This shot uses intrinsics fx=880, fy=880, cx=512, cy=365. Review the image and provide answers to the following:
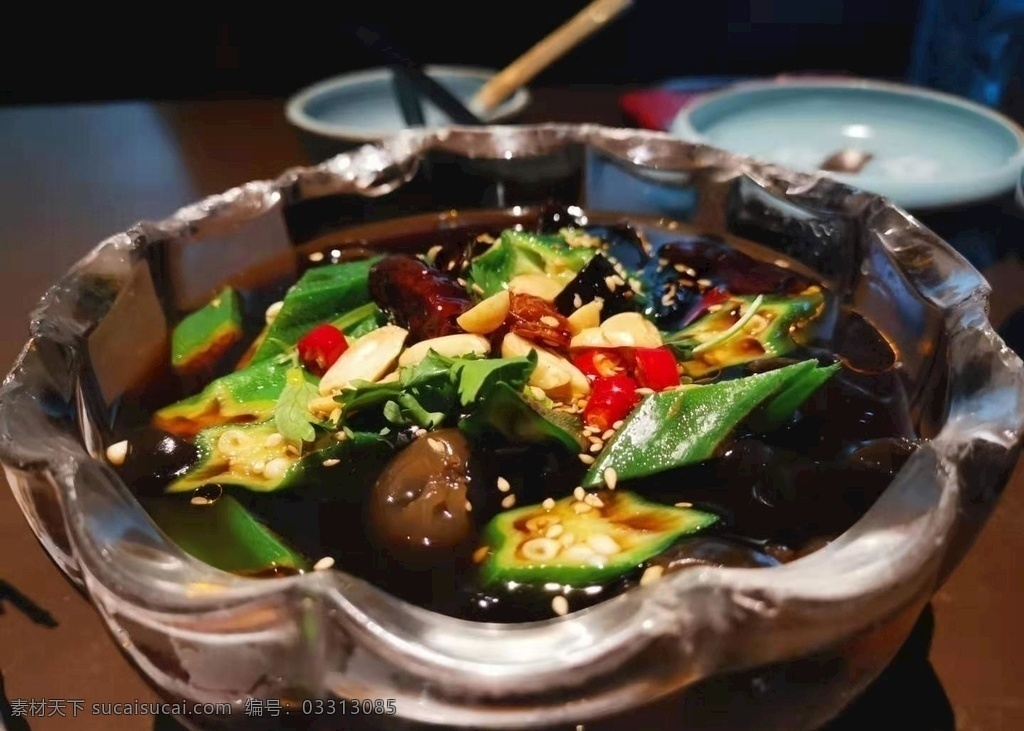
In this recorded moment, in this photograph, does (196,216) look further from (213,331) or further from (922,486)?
(922,486)

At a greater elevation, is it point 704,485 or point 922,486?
point 922,486

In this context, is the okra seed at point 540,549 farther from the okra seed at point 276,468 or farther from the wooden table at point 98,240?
the wooden table at point 98,240

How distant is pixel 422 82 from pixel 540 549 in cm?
159

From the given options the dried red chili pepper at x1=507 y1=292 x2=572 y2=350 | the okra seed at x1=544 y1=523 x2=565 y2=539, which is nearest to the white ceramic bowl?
the dried red chili pepper at x1=507 y1=292 x2=572 y2=350

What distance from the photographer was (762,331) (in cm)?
134

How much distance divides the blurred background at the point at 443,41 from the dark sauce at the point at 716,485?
2726 millimetres

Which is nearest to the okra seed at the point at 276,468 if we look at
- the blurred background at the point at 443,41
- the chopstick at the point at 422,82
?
the chopstick at the point at 422,82

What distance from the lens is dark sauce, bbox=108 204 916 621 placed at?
917mm

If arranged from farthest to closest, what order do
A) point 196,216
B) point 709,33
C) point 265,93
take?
point 265,93
point 709,33
point 196,216

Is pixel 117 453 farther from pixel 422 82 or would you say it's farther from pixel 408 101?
pixel 408 101

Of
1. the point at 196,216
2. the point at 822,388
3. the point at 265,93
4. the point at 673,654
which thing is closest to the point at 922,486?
the point at 673,654

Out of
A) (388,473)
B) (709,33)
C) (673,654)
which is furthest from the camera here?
(709,33)

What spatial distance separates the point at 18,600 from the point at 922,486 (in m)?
1.09

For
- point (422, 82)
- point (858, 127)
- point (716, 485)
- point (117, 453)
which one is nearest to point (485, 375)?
point (716, 485)
